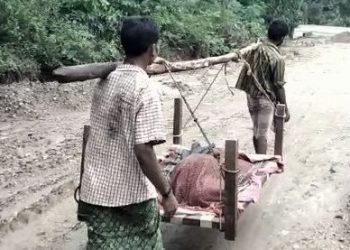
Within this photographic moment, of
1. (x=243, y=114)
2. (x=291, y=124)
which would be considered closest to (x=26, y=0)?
(x=243, y=114)

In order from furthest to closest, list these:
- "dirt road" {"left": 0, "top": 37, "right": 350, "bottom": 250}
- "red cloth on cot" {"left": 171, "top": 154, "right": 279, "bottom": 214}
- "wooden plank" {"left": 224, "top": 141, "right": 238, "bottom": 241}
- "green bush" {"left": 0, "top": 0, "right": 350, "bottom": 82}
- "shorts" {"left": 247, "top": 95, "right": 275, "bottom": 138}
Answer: "green bush" {"left": 0, "top": 0, "right": 350, "bottom": 82}, "shorts" {"left": 247, "top": 95, "right": 275, "bottom": 138}, "dirt road" {"left": 0, "top": 37, "right": 350, "bottom": 250}, "red cloth on cot" {"left": 171, "top": 154, "right": 279, "bottom": 214}, "wooden plank" {"left": 224, "top": 141, "right": 238, "bottom": 241}

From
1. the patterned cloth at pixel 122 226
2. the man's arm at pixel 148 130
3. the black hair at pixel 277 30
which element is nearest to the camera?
the man's arm at pixel 148 130

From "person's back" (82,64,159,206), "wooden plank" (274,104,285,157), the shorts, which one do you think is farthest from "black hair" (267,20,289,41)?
"person's back" (82,64,159,206)

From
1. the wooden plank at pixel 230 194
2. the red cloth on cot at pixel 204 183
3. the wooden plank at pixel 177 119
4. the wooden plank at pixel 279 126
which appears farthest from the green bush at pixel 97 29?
the wooden plank at pixel 230 194

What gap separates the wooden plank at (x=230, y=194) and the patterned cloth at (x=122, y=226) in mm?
994

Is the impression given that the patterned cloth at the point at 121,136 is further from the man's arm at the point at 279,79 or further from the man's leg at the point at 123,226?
the man's arm at the point at 279,79

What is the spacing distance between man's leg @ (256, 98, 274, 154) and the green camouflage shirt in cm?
9

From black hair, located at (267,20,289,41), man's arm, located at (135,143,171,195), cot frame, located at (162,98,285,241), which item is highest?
black hair, located at (267,20,289,41)

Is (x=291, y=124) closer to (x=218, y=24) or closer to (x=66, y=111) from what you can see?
(x=66, y=111)

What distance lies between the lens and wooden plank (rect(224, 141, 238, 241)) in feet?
13.9

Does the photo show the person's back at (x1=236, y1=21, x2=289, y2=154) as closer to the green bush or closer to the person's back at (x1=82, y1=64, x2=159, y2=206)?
the person's back at (x1=82, y1=64, x2=159, y2=206)

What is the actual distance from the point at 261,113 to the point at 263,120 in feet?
0.26

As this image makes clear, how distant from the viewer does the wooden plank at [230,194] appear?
4223 mm

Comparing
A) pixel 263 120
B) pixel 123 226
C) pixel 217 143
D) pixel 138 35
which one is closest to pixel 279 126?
pixel 263 120
